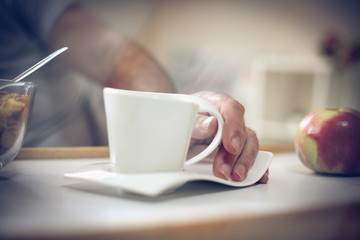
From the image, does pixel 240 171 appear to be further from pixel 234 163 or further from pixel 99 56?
pixel 99 56

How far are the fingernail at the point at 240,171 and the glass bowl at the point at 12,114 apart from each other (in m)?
0.33

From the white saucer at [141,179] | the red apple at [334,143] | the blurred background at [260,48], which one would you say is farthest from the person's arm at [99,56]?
the white saucer at [141,179]

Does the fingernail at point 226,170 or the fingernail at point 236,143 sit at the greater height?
the fingernail at point 236,143

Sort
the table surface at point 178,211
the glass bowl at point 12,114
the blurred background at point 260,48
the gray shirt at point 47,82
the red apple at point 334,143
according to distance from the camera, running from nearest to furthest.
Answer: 1. the table surface at point 178,211
2. the glass bowl at point 12,114
3. the red apple at point 334,143
4. the gray shirt at point 47,82
5. the blurred background at point 260,48

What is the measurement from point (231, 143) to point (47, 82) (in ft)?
2.78

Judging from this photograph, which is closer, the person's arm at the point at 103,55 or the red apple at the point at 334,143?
the red apple at the point at 334,143

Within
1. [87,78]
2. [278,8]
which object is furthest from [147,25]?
[278,8]

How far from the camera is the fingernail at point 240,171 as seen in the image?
1.75 ft

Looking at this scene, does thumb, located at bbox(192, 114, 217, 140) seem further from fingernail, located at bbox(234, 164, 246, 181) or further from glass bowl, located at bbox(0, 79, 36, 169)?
glass bowl, located at bbox(0, 79, 36, 169)

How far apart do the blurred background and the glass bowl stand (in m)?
0.92

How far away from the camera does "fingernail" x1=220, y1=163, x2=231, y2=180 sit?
53cm

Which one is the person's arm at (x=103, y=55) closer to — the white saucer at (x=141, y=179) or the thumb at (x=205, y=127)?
the thumb at (x=205, y=127)

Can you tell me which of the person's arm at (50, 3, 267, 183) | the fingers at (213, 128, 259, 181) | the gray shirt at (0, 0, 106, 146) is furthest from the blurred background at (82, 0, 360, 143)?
the fingers at (213, 128, 259, 181)

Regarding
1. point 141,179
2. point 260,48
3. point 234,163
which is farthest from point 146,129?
point 260,48
